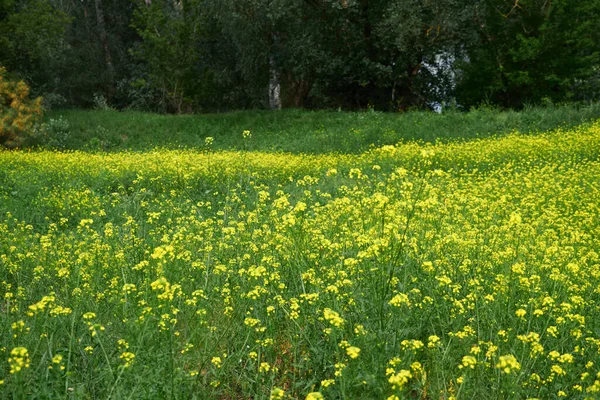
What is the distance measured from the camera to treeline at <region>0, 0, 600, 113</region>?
21438 millimetres

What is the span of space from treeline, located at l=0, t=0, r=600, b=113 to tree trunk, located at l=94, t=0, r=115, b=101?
3863 millimetres

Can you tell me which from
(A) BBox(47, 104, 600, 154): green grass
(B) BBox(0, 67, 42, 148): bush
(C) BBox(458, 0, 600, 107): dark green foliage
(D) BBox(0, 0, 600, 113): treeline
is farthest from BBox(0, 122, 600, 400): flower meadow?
(C) BBox(458, 0, 600, 107): dark green foliage

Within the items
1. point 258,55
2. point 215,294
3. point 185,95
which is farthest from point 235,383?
point 185,95

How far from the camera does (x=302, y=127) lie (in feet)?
67.4

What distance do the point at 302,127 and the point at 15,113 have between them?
964 cm

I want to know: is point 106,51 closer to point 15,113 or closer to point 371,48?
point 15,113

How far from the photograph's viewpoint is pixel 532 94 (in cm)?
2294

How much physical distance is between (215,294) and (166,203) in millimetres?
5040

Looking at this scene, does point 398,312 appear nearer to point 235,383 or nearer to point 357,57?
point 235,383

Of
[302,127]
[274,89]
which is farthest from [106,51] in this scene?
[302,127]

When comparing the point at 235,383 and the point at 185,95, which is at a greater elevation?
the point at 185,95

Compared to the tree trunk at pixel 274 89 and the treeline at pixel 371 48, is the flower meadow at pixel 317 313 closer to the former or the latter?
the treeline at pixel 371 48

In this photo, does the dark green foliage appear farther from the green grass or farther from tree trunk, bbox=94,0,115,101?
tree trunk, bbox=94,0,115,101

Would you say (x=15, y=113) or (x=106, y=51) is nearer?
(x=15, y=113)
